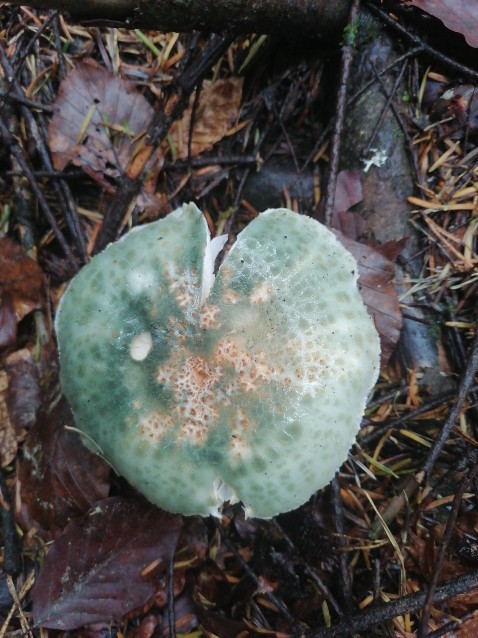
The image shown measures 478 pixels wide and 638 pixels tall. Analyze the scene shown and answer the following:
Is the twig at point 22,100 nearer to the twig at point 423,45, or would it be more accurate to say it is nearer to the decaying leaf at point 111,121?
the decaying leaf at point 111,121

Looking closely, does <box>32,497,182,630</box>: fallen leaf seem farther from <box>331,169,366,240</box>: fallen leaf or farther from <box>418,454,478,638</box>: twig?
<box>331,169,366,240</box>: fallen leaf

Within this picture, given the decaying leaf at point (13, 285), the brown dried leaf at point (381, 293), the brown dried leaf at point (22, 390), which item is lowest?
the brown dried leaf at point (22, 390)

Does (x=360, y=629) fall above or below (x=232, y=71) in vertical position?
below

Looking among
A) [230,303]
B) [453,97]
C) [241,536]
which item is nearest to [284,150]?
[453,97]

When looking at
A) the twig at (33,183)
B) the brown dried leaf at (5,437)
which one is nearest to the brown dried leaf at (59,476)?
the brown dried leaf at (5,437)

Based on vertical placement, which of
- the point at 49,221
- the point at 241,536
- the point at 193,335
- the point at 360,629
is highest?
the point at 193,335

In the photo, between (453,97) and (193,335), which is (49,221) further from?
(453,97)

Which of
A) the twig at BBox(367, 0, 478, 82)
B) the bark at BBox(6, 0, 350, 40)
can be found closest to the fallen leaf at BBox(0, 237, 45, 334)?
the bark at BBox(6, 0, 350, 40)
